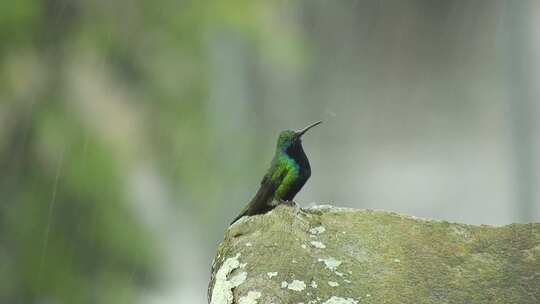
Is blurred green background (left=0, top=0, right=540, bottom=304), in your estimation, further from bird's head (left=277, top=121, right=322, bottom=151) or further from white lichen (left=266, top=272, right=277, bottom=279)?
white lichen (left=266, top=272, right=277, bottom=279)

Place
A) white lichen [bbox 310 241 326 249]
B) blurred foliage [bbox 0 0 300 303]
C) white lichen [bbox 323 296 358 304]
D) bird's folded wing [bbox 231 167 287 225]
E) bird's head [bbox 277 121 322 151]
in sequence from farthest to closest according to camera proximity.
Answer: blurred foliage [bbox 0 0 300 303] → bird's head [bbox 277 121 322 151] → bird's folded wing [bbox 231 167 287 225] → white lichen [bbox 310 241 326 249] → white lichen [bbox 323 296 358 304]

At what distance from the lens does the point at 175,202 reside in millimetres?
6609

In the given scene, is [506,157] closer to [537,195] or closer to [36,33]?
[537,195]

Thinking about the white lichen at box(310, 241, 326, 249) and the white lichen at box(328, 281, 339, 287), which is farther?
the white lichen at box(310, 241, 326, 249)

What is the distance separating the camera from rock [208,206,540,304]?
1.58 m

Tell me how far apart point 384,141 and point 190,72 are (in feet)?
6.54

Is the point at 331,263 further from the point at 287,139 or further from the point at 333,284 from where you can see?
the point at 287,139

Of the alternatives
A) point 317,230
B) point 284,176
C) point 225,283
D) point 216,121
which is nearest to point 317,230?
point 317,230

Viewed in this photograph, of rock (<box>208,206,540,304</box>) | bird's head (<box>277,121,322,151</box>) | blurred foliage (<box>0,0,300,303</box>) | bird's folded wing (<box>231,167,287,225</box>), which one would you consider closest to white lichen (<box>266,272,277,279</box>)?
rock (<box>208,206,540,304</box>)

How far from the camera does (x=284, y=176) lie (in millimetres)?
2197

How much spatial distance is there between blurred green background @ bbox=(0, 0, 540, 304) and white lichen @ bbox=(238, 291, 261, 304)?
14.3 ft

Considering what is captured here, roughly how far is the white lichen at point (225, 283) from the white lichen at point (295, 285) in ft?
0.29

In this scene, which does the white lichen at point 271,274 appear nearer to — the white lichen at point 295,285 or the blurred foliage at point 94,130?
the white lichen at point 295,285

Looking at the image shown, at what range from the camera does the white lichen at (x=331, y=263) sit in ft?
5.41
